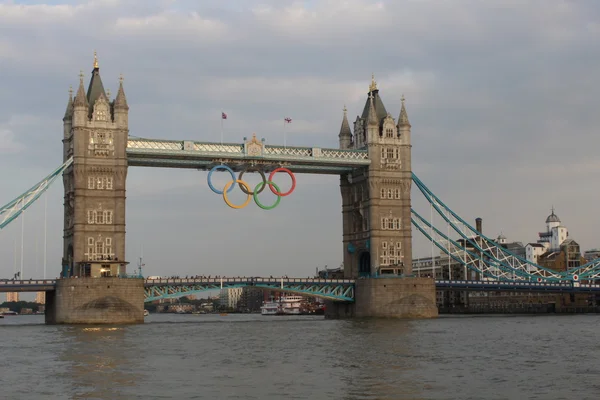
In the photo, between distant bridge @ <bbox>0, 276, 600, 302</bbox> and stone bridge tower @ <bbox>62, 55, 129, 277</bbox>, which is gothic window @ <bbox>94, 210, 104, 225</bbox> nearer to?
stone bridge tower @ <bbox>62, 55, 129, 277</bbox>

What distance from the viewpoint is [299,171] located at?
117m

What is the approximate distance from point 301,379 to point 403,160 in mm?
76992

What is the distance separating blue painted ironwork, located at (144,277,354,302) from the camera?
4173 inches

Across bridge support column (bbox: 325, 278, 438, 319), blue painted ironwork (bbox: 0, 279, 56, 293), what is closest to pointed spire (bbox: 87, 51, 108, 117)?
blue painted ironwork (bbox: 0, 279, 56, 293)

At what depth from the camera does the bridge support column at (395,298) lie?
11262cm

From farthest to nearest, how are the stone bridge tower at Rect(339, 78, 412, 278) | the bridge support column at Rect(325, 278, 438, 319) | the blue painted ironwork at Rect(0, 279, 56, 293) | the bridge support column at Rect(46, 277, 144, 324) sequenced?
the stone bridge tower at Rect(339, 78, 412, 278)
the bridge support column at Rect(325, 278, 438, 319)
the blue painted ironwork at Rect(0, 279, 56, 293)
the bridge support column at Rect(46, 277, 144, 324)

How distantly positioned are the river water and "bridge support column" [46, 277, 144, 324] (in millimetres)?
18258

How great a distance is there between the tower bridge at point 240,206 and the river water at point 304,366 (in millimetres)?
22200

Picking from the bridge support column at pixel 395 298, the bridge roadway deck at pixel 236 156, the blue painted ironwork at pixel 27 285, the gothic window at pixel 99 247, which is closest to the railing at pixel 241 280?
the bridge support column at pixel 395 298

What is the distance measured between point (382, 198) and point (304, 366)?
67769 millimetres

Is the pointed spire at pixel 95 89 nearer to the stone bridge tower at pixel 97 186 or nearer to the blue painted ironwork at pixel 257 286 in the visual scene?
the stone bridge tower at pixel 97 186

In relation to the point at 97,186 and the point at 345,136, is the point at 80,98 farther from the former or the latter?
the point at 345,136

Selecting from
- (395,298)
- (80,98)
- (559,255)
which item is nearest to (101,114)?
(80,98)

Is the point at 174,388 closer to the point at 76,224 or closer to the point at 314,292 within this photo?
the point at 76,224
